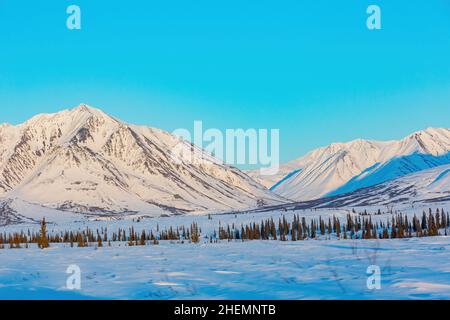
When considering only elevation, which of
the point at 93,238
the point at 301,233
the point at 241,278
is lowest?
the point at 93,238

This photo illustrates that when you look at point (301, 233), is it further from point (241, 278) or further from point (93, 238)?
point (241, 278)

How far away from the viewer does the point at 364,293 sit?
1681 cm

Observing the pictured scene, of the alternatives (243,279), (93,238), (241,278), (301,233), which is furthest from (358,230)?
(243,279)

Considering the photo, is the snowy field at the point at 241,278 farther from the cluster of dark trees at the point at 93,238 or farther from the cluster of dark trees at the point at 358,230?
the cluster of dark trees at the point at 358,230

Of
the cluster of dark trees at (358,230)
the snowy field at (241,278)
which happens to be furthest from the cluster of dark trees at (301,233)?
the snowy field at (241,278)

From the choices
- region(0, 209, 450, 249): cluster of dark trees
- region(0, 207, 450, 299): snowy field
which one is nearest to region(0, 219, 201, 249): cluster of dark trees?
region(0, 209, 450, 249): cluster of dark trees

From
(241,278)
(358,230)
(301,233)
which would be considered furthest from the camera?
(358,230)

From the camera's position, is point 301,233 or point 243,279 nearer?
point 243,279
